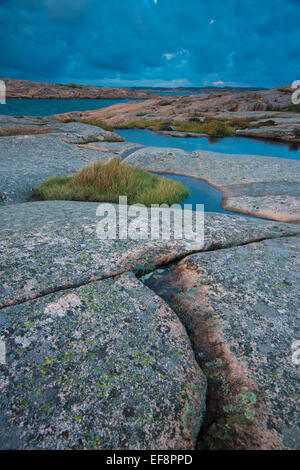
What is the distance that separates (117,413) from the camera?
1.65 m

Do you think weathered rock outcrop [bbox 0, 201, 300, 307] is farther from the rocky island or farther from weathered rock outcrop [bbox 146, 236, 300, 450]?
weathered rock outcrop [bbox 146, 236, 300, 450]

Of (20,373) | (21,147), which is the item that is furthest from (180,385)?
(21,147)

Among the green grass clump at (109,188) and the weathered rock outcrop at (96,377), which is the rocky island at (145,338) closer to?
the weathered rock outcrop at (96,377)

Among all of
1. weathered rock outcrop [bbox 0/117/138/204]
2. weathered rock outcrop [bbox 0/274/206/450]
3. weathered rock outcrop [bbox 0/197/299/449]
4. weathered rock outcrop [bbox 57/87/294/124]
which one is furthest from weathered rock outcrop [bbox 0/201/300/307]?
weathered rock outcrop [bbox 57/87/294/124]

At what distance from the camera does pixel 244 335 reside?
220 cm

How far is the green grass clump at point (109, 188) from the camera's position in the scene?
263 inches

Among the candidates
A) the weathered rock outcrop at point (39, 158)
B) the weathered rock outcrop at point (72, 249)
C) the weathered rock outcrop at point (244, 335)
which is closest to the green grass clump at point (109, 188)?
the weathered rock outcrop at point (39, 158)

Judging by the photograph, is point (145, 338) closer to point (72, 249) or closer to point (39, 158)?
point (72, 249)

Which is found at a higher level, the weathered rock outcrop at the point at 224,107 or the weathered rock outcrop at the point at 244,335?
the weathered rock outcrop at the point at 224,107

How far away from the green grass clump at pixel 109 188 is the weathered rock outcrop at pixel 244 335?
370 centimetres

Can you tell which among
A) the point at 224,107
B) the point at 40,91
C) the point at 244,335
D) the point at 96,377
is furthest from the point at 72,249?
the point at 40,91

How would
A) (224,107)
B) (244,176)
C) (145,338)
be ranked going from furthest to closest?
(224,107)
(244,176)
(145,338)

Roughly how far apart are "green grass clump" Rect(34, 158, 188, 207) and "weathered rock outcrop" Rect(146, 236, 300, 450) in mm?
3701

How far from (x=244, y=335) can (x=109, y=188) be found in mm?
5641
